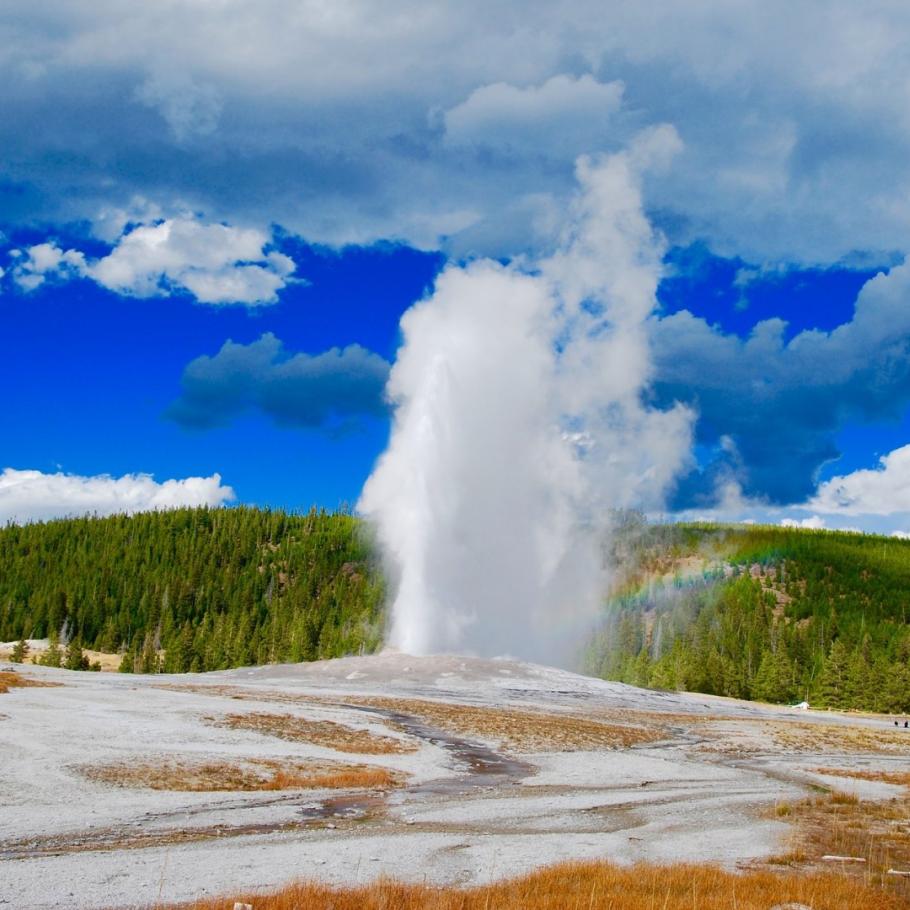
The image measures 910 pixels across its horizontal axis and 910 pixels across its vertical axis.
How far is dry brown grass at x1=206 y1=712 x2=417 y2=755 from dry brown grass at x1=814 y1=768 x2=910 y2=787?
18503mm

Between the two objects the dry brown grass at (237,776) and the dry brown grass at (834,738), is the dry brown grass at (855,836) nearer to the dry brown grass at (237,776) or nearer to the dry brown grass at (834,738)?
the dry brown grass at (237,776)

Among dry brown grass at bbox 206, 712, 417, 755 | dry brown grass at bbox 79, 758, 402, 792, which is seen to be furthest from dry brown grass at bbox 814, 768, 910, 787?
dry brown grass at bbox 79, 758, 402, 792

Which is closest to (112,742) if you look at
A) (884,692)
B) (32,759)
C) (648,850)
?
(32,759)

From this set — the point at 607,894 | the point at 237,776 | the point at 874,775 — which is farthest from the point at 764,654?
the point at 607,894

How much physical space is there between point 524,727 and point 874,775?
699 inches

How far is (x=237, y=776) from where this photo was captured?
27859 mm

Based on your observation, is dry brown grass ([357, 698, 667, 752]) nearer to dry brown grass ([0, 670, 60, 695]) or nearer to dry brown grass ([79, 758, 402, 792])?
dry brown grass ([79, 758, 402, 792])

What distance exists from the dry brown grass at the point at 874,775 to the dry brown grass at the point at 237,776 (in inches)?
807

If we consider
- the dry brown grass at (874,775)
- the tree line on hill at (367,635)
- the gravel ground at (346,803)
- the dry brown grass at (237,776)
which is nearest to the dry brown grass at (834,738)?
the gravel ground at (346,803)

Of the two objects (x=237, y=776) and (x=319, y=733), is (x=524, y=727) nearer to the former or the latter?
(x=319, y=733)

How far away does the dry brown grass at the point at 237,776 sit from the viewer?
2592cm

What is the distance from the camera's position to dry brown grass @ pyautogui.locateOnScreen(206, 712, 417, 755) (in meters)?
37.3

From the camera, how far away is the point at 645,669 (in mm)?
125125

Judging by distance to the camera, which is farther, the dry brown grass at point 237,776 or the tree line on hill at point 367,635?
the tree line on hill at point 367,635
